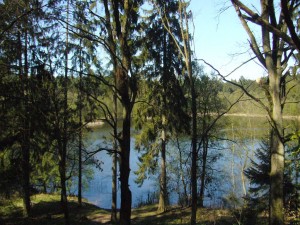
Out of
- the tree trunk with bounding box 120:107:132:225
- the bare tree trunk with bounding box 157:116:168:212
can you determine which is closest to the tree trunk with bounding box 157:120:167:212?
the bare tree trunk with bounding box 157:116:168:212

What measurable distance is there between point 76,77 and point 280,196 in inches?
547

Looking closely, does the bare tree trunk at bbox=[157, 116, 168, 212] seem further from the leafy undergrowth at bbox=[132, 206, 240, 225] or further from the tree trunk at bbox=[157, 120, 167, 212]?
the leafy undergrowth at bbox=[132, 206, 240, 225]

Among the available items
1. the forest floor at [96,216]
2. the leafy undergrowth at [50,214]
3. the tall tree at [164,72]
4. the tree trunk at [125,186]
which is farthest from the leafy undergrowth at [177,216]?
the tree trunk at [125,186]

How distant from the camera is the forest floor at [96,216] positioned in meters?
14.2

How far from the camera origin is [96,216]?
16734mm

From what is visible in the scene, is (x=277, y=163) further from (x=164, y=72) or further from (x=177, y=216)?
(x=177, y=216)

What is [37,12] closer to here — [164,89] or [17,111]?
[17,111]

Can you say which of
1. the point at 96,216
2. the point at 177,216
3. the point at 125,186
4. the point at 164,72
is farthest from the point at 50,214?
the point at 125,186

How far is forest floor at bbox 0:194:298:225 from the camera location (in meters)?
14.2

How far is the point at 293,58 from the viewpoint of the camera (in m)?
7.01

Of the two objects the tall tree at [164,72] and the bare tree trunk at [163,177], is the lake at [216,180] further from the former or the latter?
the tall tree at [164,72]

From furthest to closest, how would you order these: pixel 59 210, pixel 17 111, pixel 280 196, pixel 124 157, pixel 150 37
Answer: pixel 59 210
pixel 150 37
pixel 17 111
pixel 124 157
pixel 280 196

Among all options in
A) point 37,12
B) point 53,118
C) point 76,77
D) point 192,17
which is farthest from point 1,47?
point 76,77

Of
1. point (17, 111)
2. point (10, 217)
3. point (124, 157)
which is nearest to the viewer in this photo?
point (124, 157)
